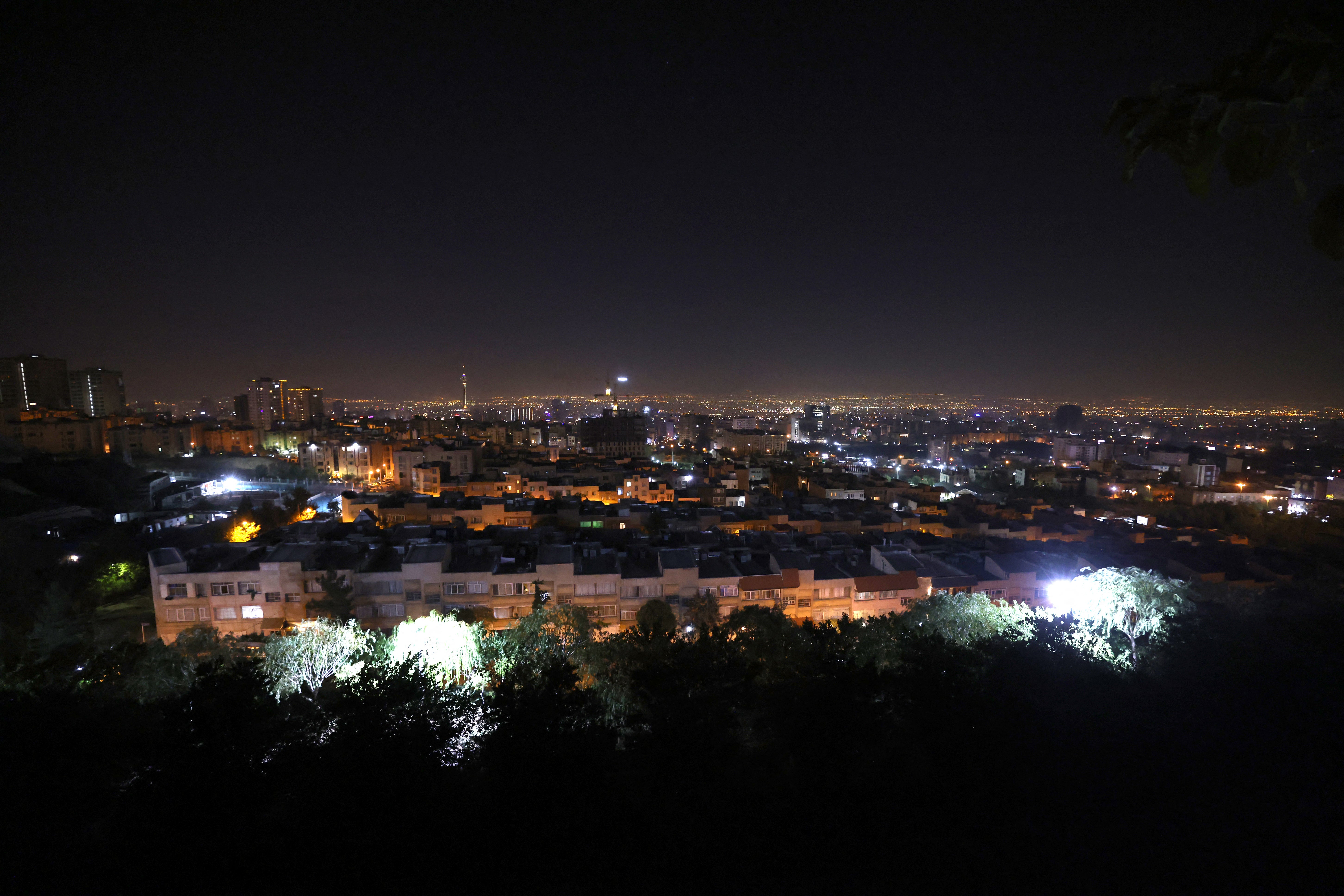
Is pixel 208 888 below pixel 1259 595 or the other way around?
the other way around

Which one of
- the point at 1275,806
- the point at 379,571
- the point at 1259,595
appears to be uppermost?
the point at 1275,806

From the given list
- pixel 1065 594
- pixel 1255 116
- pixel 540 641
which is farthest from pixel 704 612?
pixel 1255 116

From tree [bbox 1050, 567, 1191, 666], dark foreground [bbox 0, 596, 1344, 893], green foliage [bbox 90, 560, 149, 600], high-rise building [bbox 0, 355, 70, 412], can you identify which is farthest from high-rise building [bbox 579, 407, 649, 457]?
dark foreground [bbox 0, 596, 1344, 893]

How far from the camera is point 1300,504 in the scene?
22500mm

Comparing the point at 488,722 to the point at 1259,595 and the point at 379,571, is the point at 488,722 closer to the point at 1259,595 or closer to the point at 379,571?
the point at 379,571

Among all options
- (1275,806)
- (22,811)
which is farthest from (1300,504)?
(22,811)

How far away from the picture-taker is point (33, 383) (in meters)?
31.9

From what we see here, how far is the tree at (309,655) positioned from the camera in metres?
5.52

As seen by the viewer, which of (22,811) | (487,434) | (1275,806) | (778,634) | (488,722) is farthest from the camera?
(487,434)

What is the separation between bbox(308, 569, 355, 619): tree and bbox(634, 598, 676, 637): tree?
394 centimetres

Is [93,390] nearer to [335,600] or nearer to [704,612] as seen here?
[335,600]

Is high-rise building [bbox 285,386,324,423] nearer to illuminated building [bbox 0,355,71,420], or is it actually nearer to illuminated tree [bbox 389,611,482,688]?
illuminated building [bbox 0,355,71,420]

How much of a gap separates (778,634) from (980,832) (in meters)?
3.47

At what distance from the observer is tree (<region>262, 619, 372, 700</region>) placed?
552 centimetres
